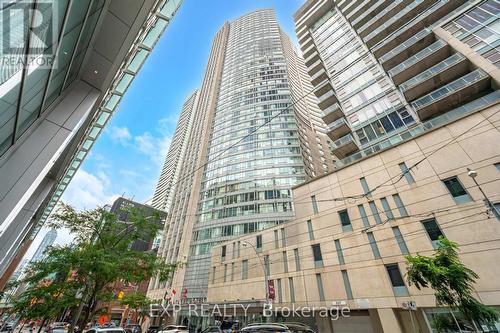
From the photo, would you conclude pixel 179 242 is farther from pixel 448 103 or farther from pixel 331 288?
pixel 448 103

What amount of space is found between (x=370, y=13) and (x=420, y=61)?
18.1m

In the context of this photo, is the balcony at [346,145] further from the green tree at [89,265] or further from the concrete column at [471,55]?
the green tree at [89,265]

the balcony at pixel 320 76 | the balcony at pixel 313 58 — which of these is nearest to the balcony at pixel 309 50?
the balcony at pixel 313 58

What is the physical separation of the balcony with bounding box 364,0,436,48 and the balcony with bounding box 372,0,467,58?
127 centimetres

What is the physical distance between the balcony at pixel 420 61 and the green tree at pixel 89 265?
36.1 metres

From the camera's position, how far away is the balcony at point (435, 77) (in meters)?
24.8

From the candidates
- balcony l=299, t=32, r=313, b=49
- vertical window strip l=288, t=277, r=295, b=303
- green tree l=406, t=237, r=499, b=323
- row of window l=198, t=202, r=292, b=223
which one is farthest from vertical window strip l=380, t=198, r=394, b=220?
balcony l=299, t=32, r=313, b=49

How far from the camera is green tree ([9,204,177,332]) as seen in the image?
410 inches

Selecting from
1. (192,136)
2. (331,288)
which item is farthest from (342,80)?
(192,136)

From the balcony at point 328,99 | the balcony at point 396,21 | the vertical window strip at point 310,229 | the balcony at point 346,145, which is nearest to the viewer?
the vertical window strip at point 310,229

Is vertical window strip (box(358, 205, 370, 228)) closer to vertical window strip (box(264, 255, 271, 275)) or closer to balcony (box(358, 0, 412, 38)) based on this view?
vertical window strip (box(264, 255, 271, 275))

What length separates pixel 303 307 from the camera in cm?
2288

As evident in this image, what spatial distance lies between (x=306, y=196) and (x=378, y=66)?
25.1m

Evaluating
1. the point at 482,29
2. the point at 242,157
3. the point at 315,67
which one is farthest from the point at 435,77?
the point at 242,157
